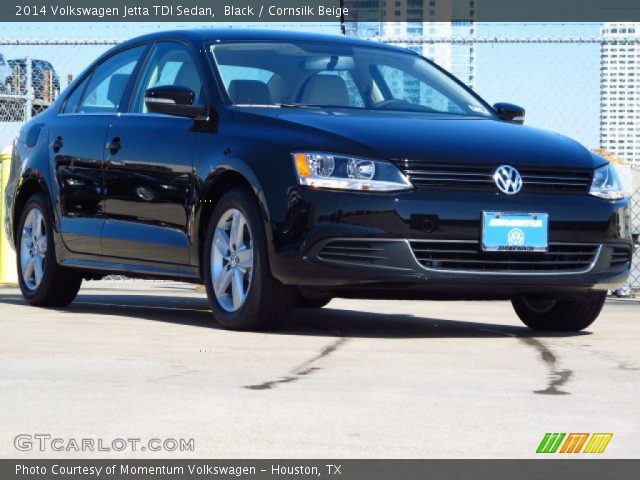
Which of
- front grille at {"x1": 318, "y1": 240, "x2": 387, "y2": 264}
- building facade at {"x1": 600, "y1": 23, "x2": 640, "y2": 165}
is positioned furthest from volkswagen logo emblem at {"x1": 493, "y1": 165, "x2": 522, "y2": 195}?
building facade at {"x1": 600, "y1": 23, "x2": 640, "y2": 165}

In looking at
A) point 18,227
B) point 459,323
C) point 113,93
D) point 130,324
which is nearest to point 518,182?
point 459,323

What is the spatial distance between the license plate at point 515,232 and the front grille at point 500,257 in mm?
40

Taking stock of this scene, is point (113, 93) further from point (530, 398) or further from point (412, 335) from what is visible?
point (530, 398)

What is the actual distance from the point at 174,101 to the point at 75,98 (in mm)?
1747

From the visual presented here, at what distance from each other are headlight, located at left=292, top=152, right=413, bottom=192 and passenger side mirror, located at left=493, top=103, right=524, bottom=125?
1.75 m

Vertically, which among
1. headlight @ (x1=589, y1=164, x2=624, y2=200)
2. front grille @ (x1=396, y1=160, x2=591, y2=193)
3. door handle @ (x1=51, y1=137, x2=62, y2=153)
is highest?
door handle @ (x1=51, y1=137, x2=62, y2=153)

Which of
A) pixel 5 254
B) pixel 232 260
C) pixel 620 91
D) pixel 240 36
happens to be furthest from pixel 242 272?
pixel 620 91

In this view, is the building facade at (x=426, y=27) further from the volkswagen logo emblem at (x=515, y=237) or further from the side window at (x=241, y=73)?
the volkswagen logo emblem at (x=515, y=237)

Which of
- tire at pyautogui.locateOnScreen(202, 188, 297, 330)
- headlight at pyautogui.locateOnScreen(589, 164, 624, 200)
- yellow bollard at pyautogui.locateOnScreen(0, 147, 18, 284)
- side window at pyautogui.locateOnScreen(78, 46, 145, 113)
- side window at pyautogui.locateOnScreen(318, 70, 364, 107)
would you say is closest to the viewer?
tire at pyautogui.locateOnScreen(202, 188, 297, 330)

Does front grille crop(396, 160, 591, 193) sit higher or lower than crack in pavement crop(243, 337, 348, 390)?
higher

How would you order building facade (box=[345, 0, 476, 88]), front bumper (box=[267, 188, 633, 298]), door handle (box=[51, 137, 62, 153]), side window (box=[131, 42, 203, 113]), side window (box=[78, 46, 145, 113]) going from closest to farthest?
front bumper (box=[267, 188, 633, 298]) → side window (box=[131, 42, 203, 113]) → side window (box=[78, 46, 145, 113]) → door handle (box=[51, 137, 62, 153]) → building facade (box=[345, 0, 476, 88])

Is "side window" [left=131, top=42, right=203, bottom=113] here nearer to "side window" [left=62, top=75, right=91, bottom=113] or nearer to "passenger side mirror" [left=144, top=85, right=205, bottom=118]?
"passenger side mirror" [left=144, top=85, right=205, bottom=118]

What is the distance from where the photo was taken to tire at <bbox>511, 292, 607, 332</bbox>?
309 inches

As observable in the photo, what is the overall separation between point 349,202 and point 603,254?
1.38m
